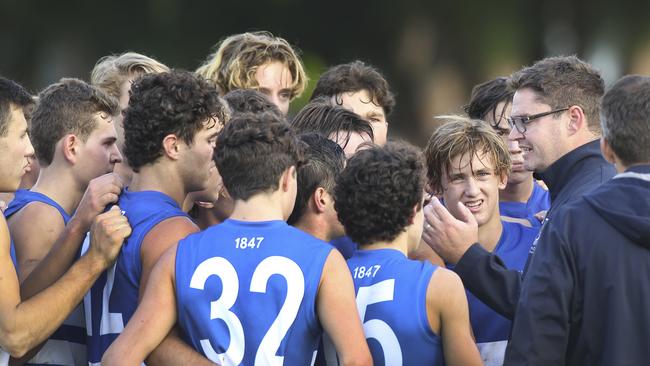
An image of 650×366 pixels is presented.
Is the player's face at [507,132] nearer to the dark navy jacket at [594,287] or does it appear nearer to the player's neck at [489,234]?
the player's neck at [489,234]

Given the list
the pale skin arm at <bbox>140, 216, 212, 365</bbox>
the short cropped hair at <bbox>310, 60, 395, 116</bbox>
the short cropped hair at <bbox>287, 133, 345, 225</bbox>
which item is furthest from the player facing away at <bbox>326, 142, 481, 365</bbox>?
the short cropped hair at <bbox>310, 60, 395, 116</bbox>

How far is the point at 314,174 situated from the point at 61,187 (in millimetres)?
1309

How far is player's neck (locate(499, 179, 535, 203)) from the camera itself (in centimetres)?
635

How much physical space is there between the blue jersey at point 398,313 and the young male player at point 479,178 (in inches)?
49.5

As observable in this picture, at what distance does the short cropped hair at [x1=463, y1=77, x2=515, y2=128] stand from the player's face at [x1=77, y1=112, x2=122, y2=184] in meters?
2.57

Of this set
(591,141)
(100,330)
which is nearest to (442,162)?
(591,141)

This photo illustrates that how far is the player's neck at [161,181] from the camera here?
4.30 metres

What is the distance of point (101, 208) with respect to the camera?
4266 millimetres

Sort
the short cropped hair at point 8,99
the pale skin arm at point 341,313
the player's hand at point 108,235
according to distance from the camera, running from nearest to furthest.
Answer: the pale skin arm at point 341,313
the player's hand at point 108,235
the short cropped hair at point 8,99

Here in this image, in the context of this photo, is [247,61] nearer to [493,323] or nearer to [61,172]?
[61,172]

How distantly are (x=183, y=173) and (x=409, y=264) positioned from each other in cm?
110

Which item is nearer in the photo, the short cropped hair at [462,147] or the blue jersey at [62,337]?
the blue jersey at [62,337]

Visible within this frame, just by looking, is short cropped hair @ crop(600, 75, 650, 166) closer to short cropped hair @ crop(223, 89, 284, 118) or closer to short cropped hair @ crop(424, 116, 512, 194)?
short cropped hair @ crop(424, 116, 512, 194)

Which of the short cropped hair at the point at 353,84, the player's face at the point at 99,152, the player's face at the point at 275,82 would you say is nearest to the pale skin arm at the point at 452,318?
the player's face at the point at 99,152
